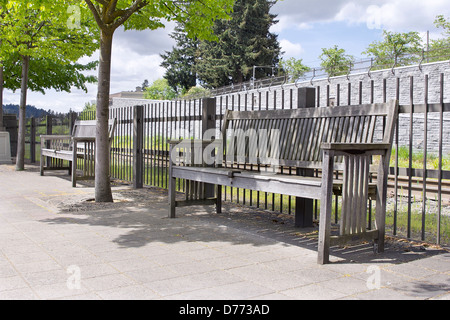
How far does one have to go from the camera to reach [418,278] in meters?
3.88

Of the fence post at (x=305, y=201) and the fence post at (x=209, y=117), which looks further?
the fence post at (x=209, y=117)

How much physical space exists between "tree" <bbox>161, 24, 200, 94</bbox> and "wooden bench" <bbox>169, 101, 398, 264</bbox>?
6589cm

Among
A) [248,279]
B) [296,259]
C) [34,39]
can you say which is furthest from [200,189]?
[34,39]

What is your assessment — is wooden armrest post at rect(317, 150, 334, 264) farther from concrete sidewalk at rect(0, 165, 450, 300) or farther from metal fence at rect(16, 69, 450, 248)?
metal fence at rect(16, 69, 450, 248)

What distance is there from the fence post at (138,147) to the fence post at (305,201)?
5053mm

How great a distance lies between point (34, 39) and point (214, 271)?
502 inches

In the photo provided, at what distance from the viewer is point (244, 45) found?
57781 mm

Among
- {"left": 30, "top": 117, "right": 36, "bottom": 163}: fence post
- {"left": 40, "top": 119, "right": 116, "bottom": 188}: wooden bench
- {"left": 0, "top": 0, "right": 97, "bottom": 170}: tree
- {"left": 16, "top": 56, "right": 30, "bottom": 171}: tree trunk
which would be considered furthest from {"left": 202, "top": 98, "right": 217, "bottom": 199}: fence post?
{"left": 30, "top": 117, "right": 36, "bottom": 163}: fence post

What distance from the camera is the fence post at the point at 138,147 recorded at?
10249 millimetres

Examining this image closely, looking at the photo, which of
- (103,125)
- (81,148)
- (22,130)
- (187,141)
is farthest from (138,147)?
(22,130)

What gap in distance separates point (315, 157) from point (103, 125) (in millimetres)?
4002

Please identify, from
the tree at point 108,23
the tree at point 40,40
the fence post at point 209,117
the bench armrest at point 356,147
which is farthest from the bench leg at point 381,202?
the tree at point 40,40

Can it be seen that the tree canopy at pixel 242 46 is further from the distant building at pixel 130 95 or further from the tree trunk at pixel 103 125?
the distant building at pixel 130 95
